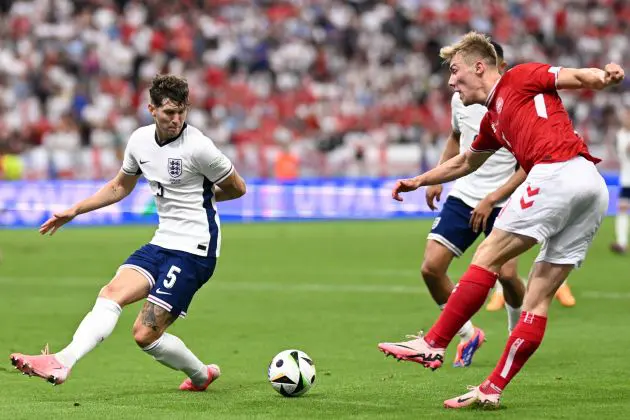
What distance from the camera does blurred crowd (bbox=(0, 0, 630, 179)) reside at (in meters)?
27.2

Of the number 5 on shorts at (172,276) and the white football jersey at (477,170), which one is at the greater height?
the white football jersey at (477,170)

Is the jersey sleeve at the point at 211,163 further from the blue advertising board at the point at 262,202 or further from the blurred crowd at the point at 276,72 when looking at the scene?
the blurred crowd at the point at 276,72

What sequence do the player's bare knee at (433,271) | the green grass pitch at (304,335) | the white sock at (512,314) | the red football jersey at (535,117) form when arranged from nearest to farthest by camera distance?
1. the red football jersey at (535,117)
2. the green grass pitch at (304,335)
3. the player's bare knee at (433,271)
4. the white sock at (512,314)

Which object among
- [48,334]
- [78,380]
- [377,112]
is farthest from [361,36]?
[78,380]

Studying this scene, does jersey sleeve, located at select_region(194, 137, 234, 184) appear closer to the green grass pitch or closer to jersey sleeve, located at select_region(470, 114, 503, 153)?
the green grass pitch

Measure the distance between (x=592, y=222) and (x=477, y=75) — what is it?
1124 millimetres

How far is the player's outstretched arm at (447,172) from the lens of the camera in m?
7.62

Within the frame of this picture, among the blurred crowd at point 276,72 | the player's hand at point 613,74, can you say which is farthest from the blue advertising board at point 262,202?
the player's hand at point 613,74

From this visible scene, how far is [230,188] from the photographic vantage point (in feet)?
26.5

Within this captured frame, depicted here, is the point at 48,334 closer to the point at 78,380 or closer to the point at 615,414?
the point at 78,380

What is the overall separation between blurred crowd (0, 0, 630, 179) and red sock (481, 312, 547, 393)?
18.8 m

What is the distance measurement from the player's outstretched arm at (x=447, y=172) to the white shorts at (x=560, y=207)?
2.67ft

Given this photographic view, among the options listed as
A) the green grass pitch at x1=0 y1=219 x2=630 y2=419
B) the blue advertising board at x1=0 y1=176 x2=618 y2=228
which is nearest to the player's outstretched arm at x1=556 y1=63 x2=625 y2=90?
the green grass pitch at x1=0 y1=219 x2=630 y2=419

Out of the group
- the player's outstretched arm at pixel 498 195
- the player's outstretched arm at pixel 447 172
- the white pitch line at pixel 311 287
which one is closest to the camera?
the player's outstretched arm at pixel 447 172
